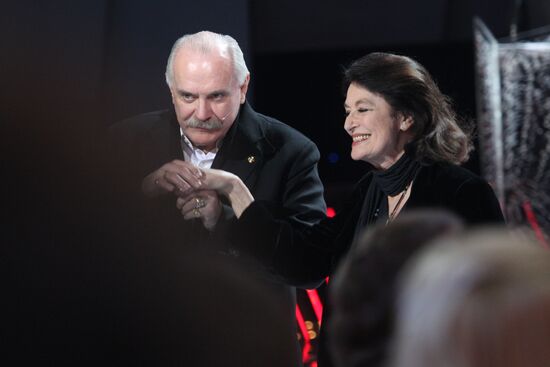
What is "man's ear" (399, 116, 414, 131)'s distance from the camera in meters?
1.91

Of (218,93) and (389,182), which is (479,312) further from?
(218,93)

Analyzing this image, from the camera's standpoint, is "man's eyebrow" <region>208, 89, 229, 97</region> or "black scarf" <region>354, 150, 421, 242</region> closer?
"black scarf" <region>354, 150, 421, 242</region>

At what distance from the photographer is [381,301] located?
2.30 feet

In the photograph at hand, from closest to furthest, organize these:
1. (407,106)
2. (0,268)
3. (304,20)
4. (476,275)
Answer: (476,275) → (407,106) → (0,268) → (304,20)

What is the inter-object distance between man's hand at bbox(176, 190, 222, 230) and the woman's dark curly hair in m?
0.44

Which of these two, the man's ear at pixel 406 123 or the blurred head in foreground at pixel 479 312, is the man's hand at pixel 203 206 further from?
the blurred head in foreground at pixel 479 312

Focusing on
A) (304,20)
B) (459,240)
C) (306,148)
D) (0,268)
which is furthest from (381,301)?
(304,20)

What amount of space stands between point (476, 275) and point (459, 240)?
0.06 metres

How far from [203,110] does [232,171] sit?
0.53ft

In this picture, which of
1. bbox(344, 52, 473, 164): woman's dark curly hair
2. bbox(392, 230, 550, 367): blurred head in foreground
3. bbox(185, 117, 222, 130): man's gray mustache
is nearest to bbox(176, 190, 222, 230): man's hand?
bbox(185, 117, 222, 130): man's gray mustache

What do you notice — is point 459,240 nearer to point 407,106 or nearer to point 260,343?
point 407,106

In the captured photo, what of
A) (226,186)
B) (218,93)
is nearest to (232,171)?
(226,186)

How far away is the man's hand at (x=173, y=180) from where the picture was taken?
2055mm

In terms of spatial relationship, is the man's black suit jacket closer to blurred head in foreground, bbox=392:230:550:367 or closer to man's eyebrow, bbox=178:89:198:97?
man's eyebrow, bbox=178:89:198:97
